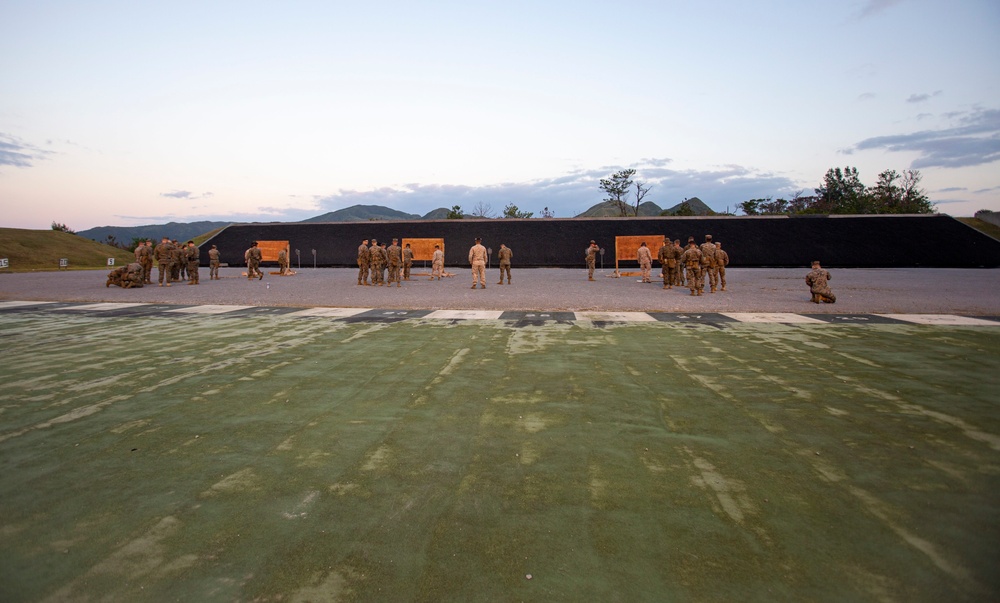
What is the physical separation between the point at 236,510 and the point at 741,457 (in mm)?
3194

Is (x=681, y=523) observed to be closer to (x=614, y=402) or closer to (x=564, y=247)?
(x=614, y=402)

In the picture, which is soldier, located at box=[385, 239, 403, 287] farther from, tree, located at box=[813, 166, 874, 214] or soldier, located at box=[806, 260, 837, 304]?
tree, located at box=[813, 166, 874, 214]

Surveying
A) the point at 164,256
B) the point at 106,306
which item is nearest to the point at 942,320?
the point at 106,306

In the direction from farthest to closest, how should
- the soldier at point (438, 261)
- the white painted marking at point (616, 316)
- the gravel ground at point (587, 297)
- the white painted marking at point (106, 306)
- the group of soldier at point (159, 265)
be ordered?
the soldier at point (438, 261), the group of soldier at point (159, 265), the white painted marking at point (106, 306), the gravel ground at point (587, 297), the white painted marking at point (616, 316)

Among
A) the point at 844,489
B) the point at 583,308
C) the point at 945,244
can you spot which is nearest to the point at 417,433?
the point at 844,489

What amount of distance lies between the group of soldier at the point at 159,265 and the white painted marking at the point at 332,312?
969 centimetres

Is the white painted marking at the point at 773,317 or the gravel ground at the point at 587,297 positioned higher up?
the gravel ground at the point at 587,297

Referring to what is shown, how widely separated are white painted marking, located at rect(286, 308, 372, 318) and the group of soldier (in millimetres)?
9690

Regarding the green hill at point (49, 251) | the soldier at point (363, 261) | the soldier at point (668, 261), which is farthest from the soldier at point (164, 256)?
the green hill at point (49, 251)

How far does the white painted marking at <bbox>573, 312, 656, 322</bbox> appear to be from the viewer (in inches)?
406

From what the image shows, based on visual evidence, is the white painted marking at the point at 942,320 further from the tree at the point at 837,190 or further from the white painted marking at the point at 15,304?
the tree at the point at 837,190

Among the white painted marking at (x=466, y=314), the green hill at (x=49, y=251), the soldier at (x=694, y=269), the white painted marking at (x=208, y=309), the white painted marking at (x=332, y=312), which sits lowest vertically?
the white painted marking at (x=466, y=314)

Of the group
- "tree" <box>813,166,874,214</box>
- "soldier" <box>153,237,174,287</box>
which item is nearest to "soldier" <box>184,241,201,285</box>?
"soldier" <box>153,237,174,287</box>

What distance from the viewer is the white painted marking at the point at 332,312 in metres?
11.3
